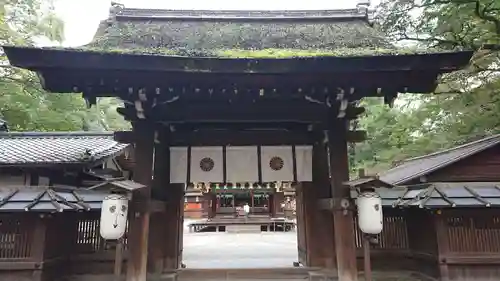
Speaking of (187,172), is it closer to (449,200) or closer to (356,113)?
(356,113)

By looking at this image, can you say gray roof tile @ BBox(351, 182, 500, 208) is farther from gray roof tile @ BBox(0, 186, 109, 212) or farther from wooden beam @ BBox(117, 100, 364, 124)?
gray roof tile @ BBox(0, 186, 109, 212)

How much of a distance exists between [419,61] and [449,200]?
262 centimetres

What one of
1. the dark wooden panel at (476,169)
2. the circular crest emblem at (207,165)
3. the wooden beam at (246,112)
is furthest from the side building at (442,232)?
the circular crest emblem at (207,165)

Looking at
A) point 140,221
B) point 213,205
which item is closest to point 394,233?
point 140,221

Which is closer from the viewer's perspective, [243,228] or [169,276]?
[169,276]

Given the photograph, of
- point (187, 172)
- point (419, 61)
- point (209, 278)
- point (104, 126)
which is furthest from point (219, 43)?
point (104, 126)

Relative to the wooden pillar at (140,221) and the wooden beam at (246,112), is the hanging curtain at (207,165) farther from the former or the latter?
the wooden pillar at (140,221)

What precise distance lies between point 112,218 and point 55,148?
568 centimetres

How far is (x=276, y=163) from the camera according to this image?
636 centimetres

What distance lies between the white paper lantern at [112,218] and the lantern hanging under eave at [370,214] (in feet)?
11.2

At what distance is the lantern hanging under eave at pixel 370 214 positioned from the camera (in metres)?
5.00

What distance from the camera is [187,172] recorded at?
6375mm

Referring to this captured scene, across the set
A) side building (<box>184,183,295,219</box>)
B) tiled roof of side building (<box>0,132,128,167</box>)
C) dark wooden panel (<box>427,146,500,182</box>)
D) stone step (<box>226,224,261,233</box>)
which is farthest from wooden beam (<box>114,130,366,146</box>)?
side building (<box>184,183,295,219</box>)

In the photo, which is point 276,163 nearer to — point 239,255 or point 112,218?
point 112,218
